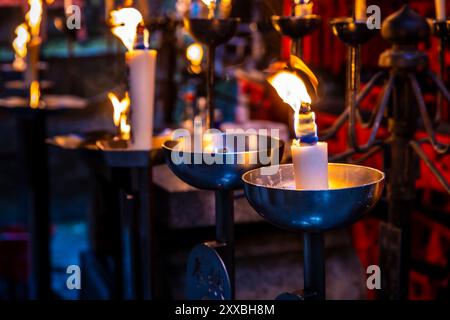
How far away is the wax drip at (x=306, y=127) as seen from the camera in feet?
3.16

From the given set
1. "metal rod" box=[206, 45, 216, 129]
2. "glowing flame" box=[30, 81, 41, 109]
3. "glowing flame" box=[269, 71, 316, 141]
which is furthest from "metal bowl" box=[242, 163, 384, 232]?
"glowing flame" box=[30, 81, 41, 109]

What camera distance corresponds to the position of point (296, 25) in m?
1.58

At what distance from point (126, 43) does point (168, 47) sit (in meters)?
2.46

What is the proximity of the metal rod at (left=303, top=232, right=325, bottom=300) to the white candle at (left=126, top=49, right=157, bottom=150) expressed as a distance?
552 mm

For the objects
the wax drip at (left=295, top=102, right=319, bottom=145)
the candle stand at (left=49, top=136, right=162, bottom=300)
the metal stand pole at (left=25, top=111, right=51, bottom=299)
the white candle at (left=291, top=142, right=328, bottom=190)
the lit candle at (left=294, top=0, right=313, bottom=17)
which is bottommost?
the metal stand pole at (left=25, top=111, right=51, bottom=299)

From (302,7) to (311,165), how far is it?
73 cm

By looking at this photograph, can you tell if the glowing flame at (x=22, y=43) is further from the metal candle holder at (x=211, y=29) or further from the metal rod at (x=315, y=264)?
the metal rod at (x=315, y=264)

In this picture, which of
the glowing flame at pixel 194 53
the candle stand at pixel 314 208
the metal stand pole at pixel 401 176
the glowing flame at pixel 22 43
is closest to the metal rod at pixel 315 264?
the candle stand at pixel 314 208

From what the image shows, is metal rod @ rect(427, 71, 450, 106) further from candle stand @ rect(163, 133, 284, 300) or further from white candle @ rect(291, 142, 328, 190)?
white candle @ rect(291, 142, 328, 190)

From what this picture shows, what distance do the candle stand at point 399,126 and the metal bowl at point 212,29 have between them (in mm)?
272

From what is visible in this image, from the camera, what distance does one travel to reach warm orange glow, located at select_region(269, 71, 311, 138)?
1.01 metres
